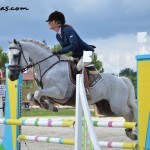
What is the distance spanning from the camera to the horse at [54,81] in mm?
5172

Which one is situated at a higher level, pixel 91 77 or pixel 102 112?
pixel 91 77

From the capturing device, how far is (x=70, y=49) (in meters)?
5.18

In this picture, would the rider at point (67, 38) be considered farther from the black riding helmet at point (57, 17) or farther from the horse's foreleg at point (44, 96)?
the horse's foreleg at point (44, 96)

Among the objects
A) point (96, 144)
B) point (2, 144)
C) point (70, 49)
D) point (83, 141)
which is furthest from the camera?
point (2, 144)

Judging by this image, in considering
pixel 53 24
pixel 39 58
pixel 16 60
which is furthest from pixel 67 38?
pixel 16 60

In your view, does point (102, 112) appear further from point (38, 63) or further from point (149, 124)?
point (149, 124)

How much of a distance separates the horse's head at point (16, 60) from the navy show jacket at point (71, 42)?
0.49m

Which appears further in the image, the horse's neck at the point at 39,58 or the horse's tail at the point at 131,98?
the horse's tail at the point at 131,98

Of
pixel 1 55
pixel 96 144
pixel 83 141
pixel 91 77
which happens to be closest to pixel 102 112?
pixel 91 77

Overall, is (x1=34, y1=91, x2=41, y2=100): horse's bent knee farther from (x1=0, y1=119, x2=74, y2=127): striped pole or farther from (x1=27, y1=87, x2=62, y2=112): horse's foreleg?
(x1=0, y1=119, x2=74, y2=127): striped pole

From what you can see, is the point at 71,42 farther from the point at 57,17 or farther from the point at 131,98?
the point at 131,98

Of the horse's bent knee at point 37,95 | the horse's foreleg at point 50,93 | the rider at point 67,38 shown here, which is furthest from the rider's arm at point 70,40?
the horse's bent knee at point 37,95

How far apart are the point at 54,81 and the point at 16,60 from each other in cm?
54

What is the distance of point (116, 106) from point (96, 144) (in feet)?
9.19
